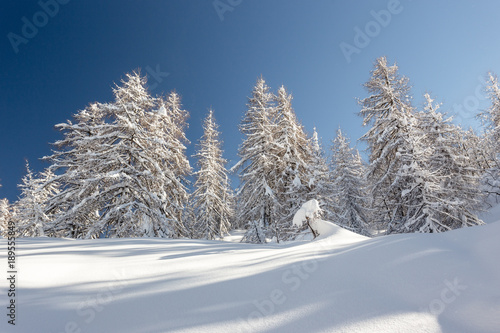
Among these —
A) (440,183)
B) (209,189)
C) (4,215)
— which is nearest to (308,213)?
(440,183)

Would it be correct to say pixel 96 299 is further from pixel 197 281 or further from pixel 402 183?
pixel 402 183

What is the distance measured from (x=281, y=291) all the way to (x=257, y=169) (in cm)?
1085

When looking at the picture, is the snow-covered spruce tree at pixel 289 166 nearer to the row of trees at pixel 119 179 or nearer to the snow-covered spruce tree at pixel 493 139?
the row of trees at pixel 119 179

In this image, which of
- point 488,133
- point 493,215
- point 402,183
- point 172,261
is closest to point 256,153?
point 402,183

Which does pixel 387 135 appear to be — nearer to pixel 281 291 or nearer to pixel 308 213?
pixel 308 213

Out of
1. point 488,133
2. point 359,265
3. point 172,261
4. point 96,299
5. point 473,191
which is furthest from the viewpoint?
point 488,133

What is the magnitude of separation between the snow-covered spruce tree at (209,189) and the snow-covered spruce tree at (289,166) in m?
6.47

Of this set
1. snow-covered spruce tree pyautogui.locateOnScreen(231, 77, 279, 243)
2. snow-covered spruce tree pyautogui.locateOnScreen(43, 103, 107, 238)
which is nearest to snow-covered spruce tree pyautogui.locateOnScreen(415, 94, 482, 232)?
snow-covered spruce tree pyautogui.locateOnScreen(231, 77, 279, 243)

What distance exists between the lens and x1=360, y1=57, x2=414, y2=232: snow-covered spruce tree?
37.3 ft

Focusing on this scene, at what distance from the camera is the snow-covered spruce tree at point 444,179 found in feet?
32.7

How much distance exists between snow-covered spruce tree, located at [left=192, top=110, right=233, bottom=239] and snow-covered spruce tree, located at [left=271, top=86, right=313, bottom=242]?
21.2ft

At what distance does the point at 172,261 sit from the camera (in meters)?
3.45

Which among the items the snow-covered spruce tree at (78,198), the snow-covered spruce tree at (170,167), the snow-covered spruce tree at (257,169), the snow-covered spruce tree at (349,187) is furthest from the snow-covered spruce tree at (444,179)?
the snow-covered spruce tree at (78,198)

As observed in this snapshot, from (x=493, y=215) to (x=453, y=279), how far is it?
16165 millimetres
